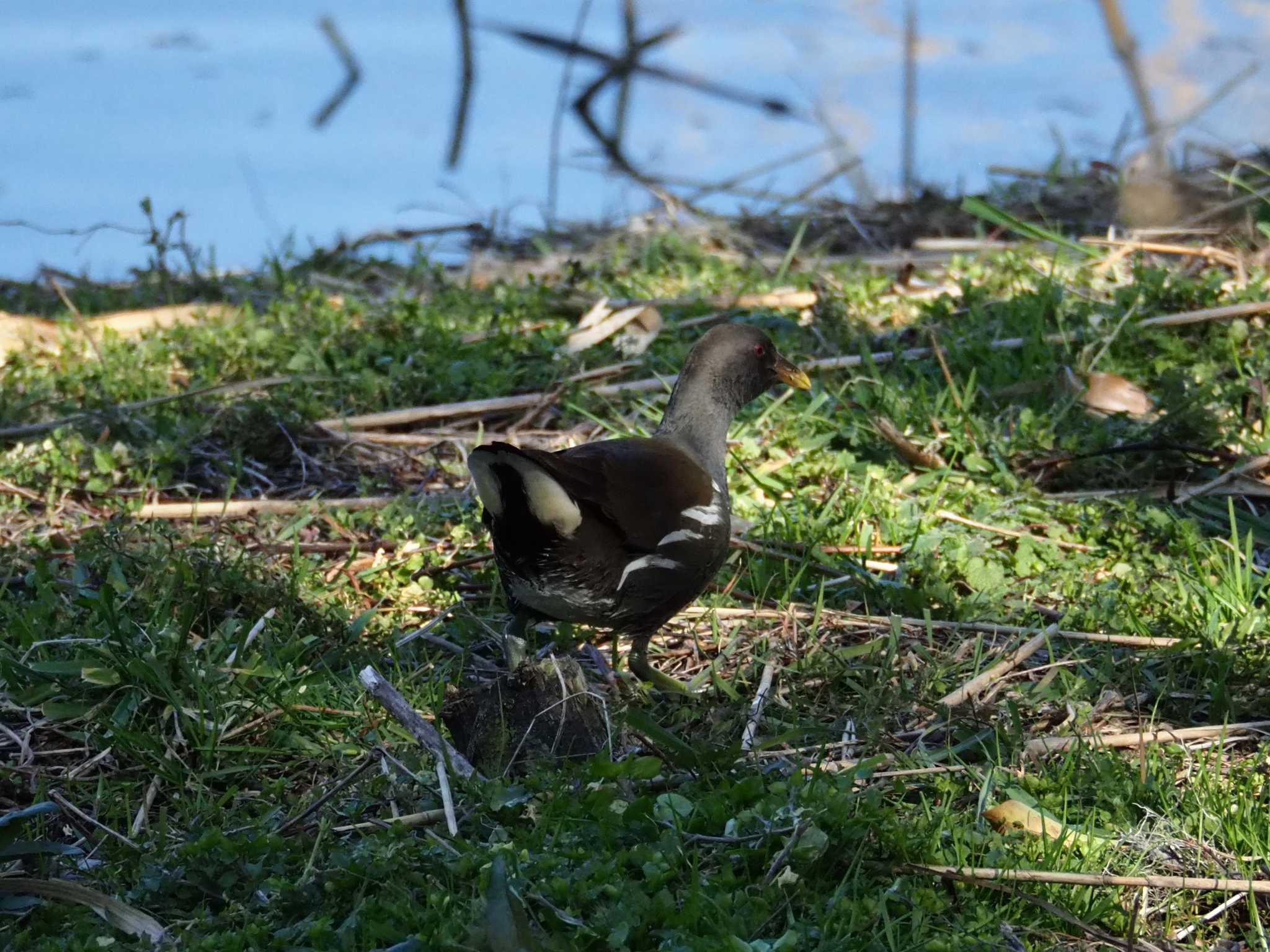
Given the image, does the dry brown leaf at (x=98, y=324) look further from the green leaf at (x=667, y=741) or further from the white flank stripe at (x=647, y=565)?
the green leaf at (x=667, y=741)

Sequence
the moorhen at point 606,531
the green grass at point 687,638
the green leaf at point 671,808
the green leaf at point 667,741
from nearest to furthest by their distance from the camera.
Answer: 1. the green grass at point 687,638
2. the green leaf at point 671,808
3. the green leaf at point 667,741
4. the moorhen at point 606,531

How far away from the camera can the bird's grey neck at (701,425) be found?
3.98 m

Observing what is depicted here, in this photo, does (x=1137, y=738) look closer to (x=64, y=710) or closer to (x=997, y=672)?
(x=997, y=672)

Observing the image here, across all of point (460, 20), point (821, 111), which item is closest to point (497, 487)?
point (821, 111)

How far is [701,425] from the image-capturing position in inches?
158

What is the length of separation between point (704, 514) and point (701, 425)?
0.47m

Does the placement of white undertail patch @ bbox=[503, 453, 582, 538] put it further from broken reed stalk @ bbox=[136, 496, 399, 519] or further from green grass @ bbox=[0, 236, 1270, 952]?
broken reed stalk @ bbox=[136, 496, 399, 519]

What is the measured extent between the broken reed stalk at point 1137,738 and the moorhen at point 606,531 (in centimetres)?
90

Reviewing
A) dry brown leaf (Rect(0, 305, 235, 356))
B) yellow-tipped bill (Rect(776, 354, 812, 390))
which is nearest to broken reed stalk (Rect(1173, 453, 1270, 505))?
yellow-tipped bill (Rect(776, 354, 812, 390))

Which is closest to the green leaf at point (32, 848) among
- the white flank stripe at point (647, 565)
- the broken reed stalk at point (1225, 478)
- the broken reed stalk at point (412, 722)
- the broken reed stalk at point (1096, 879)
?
the broken reed stalk at point (412, 722)

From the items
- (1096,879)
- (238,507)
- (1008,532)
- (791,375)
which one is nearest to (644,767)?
(1096,879)

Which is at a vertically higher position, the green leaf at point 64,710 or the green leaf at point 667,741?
the green leaf at point 667,741

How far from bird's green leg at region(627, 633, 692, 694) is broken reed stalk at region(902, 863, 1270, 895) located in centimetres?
107

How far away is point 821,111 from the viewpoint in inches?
326
